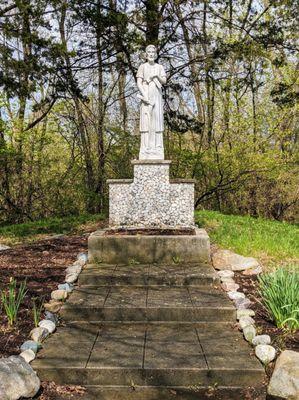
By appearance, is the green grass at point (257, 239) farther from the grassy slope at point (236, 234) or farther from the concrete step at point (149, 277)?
the concrete step at point (149, 277)

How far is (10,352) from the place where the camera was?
4.11 metres

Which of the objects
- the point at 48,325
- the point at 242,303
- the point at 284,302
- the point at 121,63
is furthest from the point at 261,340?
the point at 121,63

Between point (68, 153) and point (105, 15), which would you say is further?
point (68, 153)

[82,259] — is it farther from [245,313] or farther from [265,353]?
[265,353]

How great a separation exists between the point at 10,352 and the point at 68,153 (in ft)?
47.1

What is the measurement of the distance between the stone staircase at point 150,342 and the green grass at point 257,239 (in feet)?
6.42

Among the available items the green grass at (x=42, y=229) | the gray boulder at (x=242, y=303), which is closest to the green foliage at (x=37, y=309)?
the gray boulder at (x=242, y=303)

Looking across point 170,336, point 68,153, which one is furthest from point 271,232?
point 68,153

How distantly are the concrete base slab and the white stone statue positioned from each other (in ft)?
7.14

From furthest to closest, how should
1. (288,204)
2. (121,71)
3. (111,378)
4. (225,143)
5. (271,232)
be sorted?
(288,204), (225,143), (121,71), (271,232), (111,378)

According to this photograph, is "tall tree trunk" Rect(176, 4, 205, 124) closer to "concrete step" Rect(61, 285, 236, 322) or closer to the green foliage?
"concrete step" Rect(61, 285, 236, 322)

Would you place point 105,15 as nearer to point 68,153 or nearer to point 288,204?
point 68,153

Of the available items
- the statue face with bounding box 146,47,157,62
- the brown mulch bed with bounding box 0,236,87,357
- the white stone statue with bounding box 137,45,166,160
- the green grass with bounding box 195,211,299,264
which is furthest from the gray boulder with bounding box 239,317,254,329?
the statue face with bounding box 146,47,157,62

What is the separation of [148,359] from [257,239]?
201 inches
